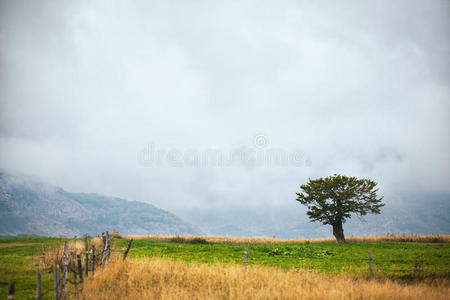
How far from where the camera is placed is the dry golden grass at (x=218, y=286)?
15.1 metres

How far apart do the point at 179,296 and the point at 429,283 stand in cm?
1736

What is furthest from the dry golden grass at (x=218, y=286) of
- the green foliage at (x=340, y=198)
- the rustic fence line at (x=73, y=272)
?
the green foliage at (x=340, y=198)

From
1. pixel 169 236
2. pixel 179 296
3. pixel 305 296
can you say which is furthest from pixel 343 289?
pixel 169 236

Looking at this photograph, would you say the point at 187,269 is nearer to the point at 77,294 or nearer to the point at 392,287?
the point at 77,294

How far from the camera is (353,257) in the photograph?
1355 inches

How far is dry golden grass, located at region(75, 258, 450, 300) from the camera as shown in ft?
49.7

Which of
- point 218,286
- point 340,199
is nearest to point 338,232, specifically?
point 340,199

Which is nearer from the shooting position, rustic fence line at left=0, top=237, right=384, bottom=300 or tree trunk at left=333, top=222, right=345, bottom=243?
rustic fence line at left=0, top=237, right=384, bottom=300

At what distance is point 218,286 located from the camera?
16.7 m

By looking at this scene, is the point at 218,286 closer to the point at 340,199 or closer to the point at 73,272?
the point at 73,272

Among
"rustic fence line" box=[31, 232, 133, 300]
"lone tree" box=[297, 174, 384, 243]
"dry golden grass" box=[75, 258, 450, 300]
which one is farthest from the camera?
"lone tree" box=[297, 174, 384, 243]

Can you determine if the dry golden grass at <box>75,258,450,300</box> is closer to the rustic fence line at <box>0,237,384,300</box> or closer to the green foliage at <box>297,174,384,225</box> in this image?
the rustic fence line at <box>0,237,384,300</box>

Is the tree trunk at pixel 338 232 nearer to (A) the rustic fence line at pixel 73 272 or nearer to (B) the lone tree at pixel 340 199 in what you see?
(B) the lone tree at pixel 340 199

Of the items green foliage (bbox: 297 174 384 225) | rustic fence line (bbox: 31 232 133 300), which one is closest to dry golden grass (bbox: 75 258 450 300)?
rustic fence line (bbox: 31 232 133 300)
